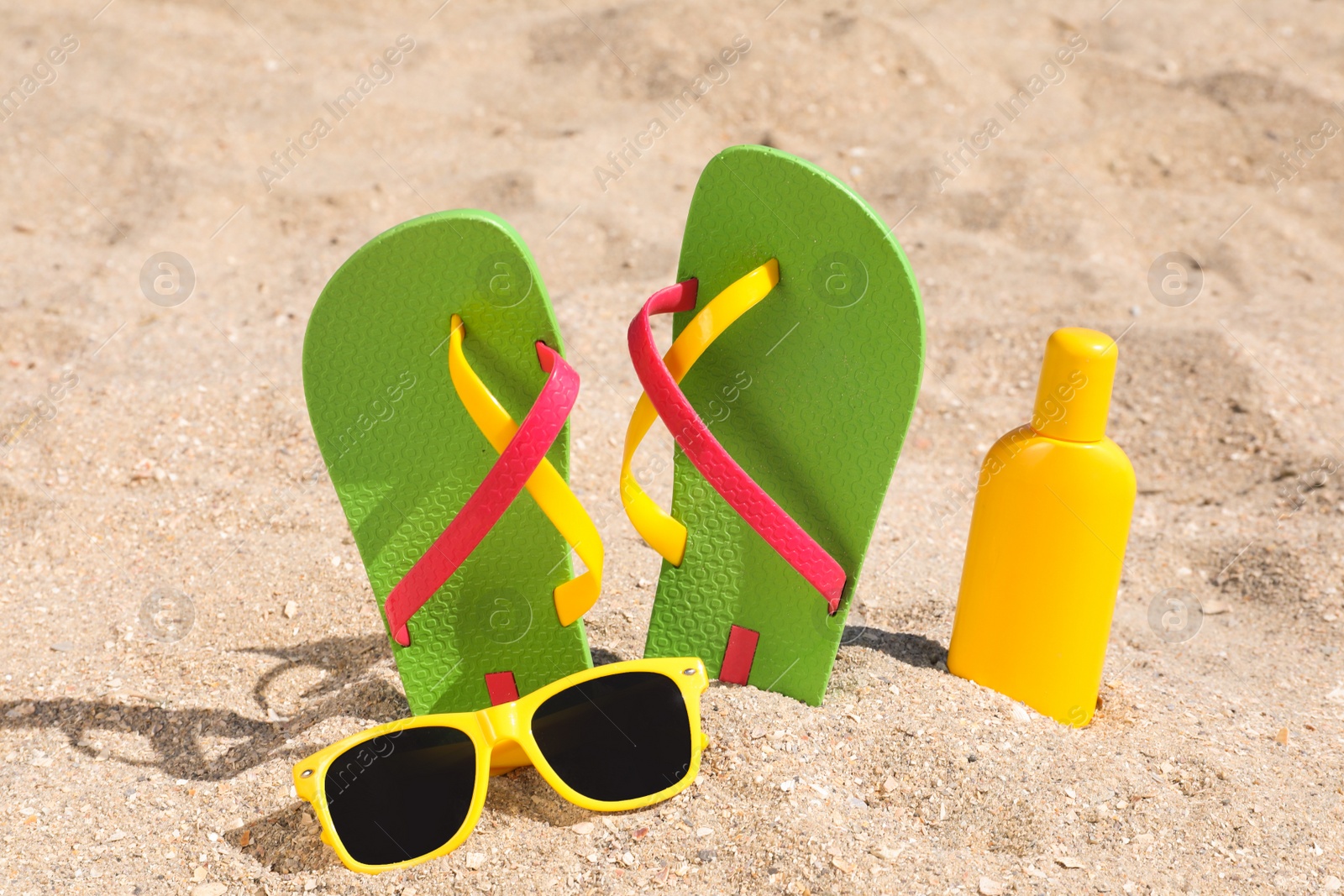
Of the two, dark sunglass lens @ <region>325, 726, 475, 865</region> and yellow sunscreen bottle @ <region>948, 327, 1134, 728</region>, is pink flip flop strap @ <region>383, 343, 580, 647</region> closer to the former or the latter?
dark sunglass lens @ <region>325, 726, 475, 865</region>

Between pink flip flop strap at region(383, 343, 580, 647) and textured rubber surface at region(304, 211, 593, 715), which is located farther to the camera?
textured rubber surface at region(304, 211, 593, 715)

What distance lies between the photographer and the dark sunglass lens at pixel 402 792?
3.60 ft

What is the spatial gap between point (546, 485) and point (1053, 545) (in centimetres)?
58

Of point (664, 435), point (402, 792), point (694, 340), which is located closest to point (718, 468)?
point (694, 340)

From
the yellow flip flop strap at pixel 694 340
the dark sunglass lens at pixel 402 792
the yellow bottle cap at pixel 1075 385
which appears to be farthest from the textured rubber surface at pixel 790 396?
the dark sunglass lens at pixel 402 792

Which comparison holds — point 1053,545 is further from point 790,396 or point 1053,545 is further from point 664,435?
point 664,435

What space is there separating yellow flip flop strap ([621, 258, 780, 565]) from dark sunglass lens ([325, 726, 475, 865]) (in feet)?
1.07

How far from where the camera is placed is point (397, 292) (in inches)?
48.4

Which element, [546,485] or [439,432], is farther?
[439,432]

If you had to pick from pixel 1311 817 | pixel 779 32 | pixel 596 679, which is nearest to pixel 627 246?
pixel 779 32

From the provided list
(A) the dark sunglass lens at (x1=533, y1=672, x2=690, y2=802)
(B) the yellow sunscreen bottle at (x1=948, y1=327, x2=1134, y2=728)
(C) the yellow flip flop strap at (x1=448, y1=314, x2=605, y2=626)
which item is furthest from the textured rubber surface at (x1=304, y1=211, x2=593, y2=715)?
(B) the yellow sunscreen bottle at (x1=948, y1=327, x2=1134, y2=728)

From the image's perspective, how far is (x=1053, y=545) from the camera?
4.07 feet

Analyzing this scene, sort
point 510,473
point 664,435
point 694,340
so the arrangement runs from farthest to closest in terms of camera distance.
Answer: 1. point 664,435
2. point 694,340
3. point 510,473

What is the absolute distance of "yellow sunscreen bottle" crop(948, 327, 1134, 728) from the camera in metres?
1.19
